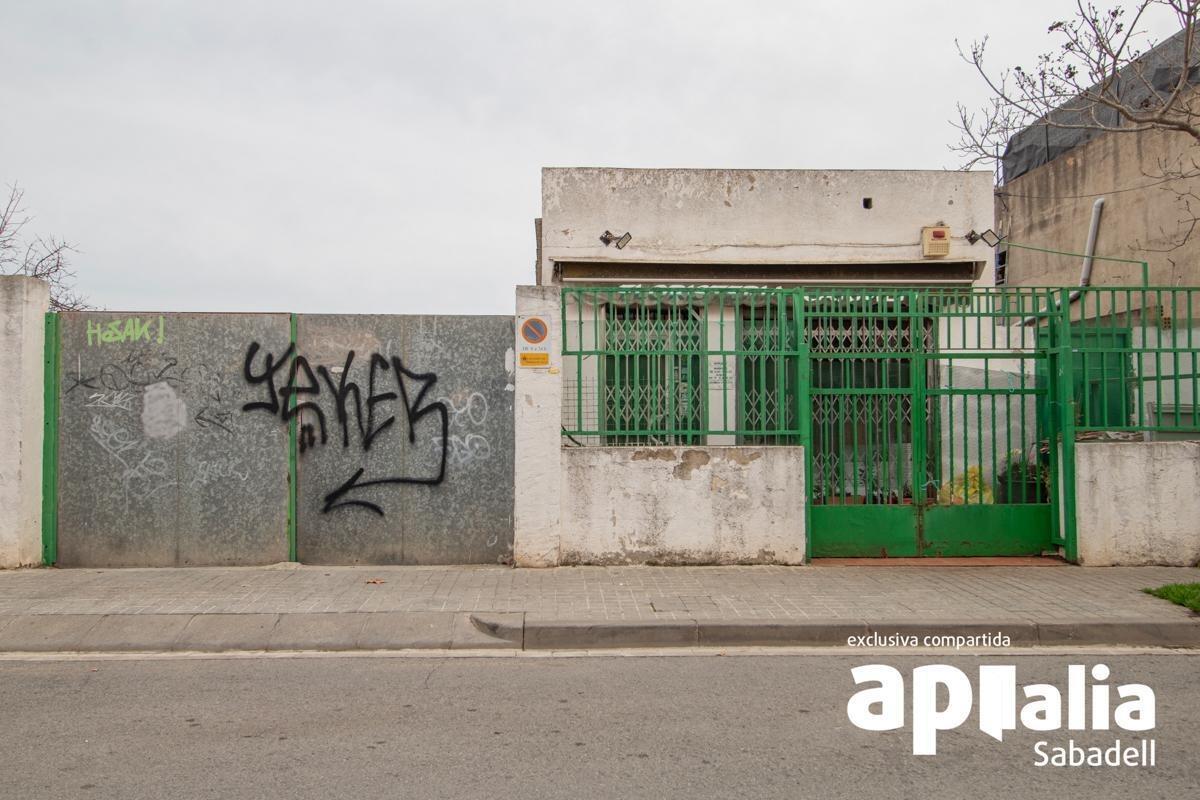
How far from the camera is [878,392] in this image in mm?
9000

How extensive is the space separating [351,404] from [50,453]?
2.79 metres

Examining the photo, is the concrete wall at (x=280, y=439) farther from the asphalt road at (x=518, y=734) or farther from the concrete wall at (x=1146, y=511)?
the concrete wall at (x=1146, y=511)

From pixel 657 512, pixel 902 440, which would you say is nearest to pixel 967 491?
pixel 902 440

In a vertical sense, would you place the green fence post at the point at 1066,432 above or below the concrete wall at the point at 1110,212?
below

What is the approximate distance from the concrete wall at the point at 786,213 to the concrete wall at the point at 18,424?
6359mm

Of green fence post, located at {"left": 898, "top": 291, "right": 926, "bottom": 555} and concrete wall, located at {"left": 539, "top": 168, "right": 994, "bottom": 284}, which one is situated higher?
concrete wall, located at {"left": 539, "top": 168, "right": 994, "bottom": 284}

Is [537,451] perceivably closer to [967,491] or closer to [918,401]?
[918,401]

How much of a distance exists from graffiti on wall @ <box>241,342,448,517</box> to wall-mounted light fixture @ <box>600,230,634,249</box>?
15.3ft

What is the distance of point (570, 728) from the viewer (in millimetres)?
4707

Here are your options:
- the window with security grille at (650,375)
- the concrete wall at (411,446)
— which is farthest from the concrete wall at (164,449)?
the window with security grille at (650,375)

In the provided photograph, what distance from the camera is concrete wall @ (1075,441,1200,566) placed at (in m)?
8.81

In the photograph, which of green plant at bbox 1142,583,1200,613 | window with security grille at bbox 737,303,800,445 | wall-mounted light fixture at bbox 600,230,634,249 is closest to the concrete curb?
green plant at bbox 1142,583,1200,613

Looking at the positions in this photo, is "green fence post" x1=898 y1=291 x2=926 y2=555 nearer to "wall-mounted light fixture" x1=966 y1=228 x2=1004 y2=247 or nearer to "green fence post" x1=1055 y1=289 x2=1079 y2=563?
"green fence post" x1=1055 y1=289 x2=1079 y2=563

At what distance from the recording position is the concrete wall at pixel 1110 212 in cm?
1529
